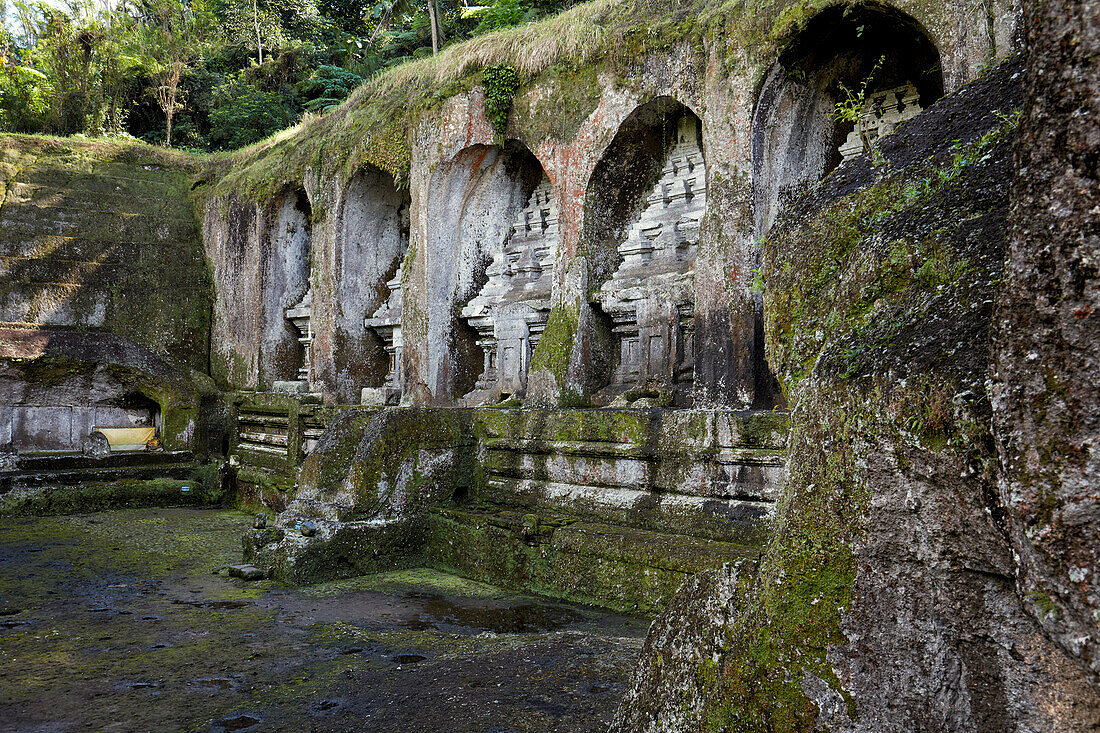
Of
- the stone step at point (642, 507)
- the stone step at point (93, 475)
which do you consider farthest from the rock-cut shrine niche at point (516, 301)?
the stone step at point (93, 475)

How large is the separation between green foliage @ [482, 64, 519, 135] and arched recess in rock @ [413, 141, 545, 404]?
455 millimetres

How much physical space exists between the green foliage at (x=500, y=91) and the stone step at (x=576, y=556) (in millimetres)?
4045

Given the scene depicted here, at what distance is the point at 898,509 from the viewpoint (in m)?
1.63

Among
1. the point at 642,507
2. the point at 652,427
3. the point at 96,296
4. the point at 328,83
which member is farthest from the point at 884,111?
the point at 328,83

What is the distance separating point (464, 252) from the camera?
9.07 meters

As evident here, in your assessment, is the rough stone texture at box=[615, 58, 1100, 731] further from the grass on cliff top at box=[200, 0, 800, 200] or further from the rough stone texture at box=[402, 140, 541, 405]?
the rough stone texture at box=[402, 140, 541, 405]

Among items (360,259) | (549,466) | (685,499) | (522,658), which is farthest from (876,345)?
(360,259)

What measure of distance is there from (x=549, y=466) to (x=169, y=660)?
3.05 meters

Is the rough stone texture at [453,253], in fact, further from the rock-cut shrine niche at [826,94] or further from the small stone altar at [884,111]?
the small stone altar at [884,111]

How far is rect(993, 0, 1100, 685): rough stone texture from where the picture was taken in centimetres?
124

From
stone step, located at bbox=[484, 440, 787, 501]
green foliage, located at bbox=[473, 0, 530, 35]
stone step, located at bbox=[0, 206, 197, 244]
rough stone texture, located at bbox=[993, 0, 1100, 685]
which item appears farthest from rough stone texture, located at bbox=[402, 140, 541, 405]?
rough stone texture, located at bbox=[993, 0, 1100, 685]

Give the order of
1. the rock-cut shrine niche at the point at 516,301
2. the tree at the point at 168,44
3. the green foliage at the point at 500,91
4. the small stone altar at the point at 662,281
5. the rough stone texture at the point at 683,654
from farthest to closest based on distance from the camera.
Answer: the tree at the point at 168,44 < the rock-cut shrine niche at the point at 516,301 < the green foliage at the point at 500,91 < the small stone altar at the point at 662,281 < the rough stone texture at the point at 683,654

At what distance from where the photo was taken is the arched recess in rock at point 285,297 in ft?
39.4

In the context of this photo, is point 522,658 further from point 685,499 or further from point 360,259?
point 360,259
